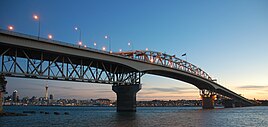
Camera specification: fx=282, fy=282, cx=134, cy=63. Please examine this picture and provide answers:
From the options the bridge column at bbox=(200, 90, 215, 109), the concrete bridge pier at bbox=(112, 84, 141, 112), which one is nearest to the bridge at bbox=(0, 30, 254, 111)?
the concrete bridge pier at bbox=(112, 84, 141, 112)

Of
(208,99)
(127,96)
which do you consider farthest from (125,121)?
(208,99)

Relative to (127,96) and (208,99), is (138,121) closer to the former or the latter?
(127,96)

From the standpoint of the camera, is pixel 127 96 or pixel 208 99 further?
pixel 208 99

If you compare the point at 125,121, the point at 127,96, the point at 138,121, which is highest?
the point at 127,96

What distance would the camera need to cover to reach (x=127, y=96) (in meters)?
82.6

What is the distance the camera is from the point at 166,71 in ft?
318

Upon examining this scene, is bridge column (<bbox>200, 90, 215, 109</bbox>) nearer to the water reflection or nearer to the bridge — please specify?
the bridge

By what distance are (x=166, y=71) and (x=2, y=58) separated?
56.9 metres

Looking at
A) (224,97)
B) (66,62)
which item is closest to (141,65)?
(66,62)

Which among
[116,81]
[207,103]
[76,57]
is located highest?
[76,57]

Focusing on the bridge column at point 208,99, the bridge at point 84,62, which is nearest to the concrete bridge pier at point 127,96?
the bridge at point 84,62

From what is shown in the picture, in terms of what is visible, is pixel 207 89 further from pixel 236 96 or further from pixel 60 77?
pixel 60 77

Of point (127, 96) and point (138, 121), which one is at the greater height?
point (127, 96)

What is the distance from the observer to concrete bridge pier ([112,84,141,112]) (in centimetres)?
8150
